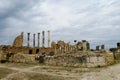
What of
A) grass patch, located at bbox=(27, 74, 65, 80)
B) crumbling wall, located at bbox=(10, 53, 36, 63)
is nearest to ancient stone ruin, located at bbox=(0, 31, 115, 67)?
crumbling wall, located at bbox=(10, 53, 36, 63)

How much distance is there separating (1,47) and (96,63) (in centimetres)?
1988

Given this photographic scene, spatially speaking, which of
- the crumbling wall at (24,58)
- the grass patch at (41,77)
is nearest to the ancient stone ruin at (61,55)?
the crumbling wall at (24,58)

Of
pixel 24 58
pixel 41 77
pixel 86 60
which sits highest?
pixel 24 58


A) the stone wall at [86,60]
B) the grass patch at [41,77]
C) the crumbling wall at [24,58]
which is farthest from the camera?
the crumbling wall at [24,58]

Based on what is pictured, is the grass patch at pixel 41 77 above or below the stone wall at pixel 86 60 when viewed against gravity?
below

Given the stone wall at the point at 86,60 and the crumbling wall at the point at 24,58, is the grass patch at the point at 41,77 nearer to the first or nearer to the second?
the stone wall at the point at 86,60

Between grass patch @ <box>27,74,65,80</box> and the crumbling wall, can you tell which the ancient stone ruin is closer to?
the crumbling wall

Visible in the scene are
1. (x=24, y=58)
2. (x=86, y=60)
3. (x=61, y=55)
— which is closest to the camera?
(x=86, y=60)

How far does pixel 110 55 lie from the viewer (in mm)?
24453

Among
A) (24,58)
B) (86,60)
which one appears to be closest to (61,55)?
(86,60)

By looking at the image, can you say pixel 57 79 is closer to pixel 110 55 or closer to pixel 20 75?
pixel 20 75

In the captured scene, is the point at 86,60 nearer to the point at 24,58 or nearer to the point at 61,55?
the point at 61,55

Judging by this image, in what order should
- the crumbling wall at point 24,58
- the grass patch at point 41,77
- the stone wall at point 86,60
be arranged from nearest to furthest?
1. the grass patch at point 41,77
2. the stone wall at point 86,60
3. the crumbling wall at point 24,58

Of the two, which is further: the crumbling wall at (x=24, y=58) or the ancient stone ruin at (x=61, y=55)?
the crumbling wall at (x=24, y=58)
